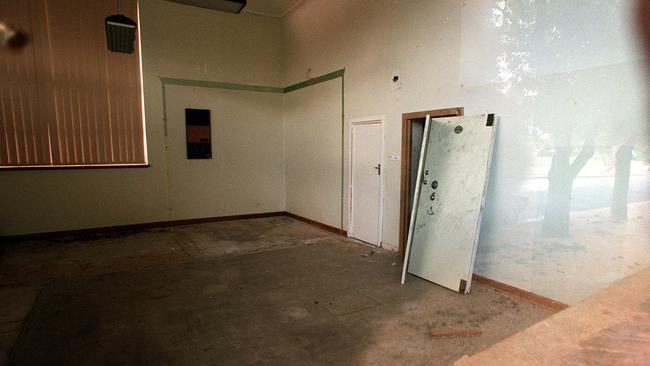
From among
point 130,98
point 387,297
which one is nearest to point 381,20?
point 387,297

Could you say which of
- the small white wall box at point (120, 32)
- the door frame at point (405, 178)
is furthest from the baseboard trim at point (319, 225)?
the small white wall box at point (120, 32)

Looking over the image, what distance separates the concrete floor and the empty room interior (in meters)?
0.02

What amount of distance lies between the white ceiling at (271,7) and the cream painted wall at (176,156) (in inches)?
5.7

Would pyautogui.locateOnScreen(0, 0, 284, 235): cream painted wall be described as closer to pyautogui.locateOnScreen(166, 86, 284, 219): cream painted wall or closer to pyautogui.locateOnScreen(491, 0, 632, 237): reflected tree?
pyautogui.locateOnScreen(166, 86, 284, 219): cream painted wall

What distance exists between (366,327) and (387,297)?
1.99 feet

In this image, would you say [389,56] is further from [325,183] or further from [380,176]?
[325,183]

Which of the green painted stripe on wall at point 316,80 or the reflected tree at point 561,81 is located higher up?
the green painted stripe on wall at point 316,80

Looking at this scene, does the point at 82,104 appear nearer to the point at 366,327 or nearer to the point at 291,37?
the point at 291,37

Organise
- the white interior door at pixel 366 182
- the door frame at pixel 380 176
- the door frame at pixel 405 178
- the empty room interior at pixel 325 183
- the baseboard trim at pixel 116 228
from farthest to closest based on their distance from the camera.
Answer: the baseboard trim at pixel 116 228
the white interior door at pixel 366 182
the door frame at pixel 380 176
the door frame at pixel 405 178
the empty room interior at pixel 325 183

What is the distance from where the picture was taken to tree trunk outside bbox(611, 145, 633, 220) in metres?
2.44

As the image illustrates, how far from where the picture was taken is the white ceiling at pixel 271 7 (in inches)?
237

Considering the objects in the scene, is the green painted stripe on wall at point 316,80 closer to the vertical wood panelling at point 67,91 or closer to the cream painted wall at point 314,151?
the cream painted wall at point 314,151

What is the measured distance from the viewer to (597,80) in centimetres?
254

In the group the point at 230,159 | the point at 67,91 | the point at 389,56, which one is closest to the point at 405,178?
the point at 389,56
